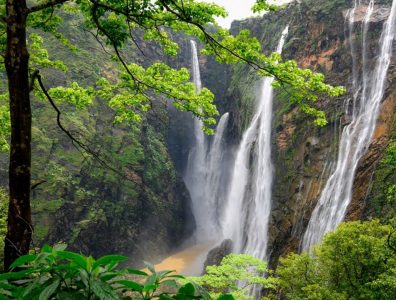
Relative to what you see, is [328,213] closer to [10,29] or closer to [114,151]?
[10,29]

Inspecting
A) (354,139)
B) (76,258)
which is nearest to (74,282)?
(76,258)

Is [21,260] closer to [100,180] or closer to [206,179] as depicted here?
[100,180]

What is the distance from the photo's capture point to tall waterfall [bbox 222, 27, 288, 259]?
26.2 m

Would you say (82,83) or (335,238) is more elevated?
(82,83)

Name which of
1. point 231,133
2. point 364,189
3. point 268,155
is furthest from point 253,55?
point 231,133

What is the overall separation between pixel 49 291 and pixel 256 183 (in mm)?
27729

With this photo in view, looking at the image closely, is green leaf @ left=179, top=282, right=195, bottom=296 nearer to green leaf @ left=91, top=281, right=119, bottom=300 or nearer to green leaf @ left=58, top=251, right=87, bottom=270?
green leaf @ left=91, top=281, right=119, bottom=300

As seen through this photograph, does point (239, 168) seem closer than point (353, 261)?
No

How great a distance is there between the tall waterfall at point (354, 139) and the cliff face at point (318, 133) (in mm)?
409

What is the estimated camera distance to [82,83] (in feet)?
117

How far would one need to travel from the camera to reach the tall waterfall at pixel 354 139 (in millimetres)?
18375

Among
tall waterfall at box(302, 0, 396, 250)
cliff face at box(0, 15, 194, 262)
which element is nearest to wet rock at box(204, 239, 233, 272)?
cliff face at box(0, 15, 194, 262)

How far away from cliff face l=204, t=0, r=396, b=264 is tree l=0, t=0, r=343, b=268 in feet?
41.9

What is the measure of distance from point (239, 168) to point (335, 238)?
24.3 meters
